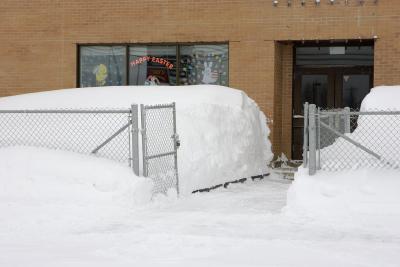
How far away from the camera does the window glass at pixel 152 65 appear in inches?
665

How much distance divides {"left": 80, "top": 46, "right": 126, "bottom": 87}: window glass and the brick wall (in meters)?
0.29

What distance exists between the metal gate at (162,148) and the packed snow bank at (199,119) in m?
0.25

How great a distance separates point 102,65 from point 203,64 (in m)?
2.65

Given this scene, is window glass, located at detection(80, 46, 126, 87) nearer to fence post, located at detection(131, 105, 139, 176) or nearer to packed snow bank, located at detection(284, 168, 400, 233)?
fence post, located at detection(131, 105, 139, 176)

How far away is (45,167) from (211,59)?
24.8ft

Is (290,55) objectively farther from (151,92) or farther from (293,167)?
(151,92)

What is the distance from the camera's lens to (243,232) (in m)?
7.91

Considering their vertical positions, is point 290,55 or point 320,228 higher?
point 290,55

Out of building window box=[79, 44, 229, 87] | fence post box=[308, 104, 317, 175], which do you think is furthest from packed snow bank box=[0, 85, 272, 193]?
building window box=[79, 44, 229, 87]

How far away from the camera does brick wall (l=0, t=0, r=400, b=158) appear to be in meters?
15.6

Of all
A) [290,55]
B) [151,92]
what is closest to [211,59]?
[290,55]

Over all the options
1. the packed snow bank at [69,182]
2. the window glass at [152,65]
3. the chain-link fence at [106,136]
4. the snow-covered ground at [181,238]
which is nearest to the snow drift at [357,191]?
the snow-covered ground at [181,238]

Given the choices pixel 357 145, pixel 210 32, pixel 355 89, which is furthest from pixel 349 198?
pixel 210 32

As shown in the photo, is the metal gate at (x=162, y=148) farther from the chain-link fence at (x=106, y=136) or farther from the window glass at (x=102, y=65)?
the window glass at (x=102, y=65)
